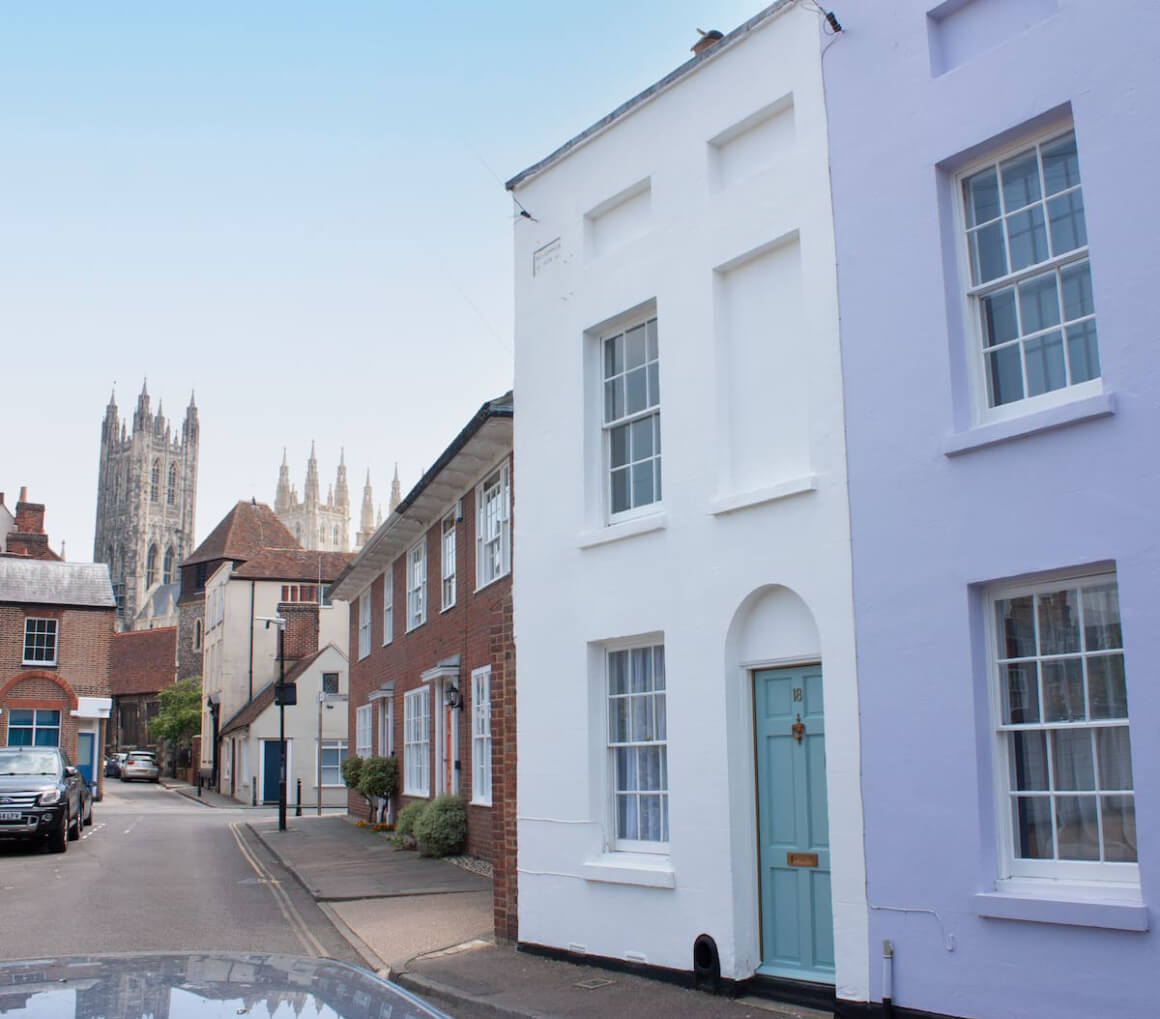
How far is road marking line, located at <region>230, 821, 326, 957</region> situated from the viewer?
1112 cm

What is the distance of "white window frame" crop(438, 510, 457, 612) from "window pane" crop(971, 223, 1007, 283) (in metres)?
13.2

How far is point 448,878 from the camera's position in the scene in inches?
621

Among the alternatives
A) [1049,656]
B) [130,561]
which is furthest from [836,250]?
[130,561]

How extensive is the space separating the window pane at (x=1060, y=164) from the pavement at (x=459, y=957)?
5315mm

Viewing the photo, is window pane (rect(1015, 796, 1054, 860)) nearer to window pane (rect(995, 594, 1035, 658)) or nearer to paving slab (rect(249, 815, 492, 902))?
window pane (rect(995, 594, 1035, 658))

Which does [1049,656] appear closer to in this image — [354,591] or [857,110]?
[857,110]

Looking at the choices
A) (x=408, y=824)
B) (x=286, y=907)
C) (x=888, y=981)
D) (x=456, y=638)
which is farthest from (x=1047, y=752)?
(x=408, y=824)

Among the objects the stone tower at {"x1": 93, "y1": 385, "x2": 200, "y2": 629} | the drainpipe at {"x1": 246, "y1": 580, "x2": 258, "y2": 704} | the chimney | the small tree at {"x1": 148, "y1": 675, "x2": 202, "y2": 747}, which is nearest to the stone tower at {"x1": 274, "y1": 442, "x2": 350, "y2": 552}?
the stone tower at {"x1": 93, "y1": 385, "x2": 200, "y2": 629}

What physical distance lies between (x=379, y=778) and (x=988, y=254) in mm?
19057

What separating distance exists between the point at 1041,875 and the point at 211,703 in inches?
1949

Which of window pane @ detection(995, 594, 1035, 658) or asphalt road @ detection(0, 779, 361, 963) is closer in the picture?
window pane @ detection(995, 594, 1035, 658)

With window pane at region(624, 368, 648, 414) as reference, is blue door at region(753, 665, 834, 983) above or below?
below

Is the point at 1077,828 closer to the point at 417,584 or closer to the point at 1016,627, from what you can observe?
the point at 1016,627

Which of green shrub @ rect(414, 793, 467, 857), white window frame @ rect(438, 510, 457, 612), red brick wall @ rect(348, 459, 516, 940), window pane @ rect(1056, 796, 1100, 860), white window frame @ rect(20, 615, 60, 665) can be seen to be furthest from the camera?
white window frame @ rect(20, 615, 60, 665)
